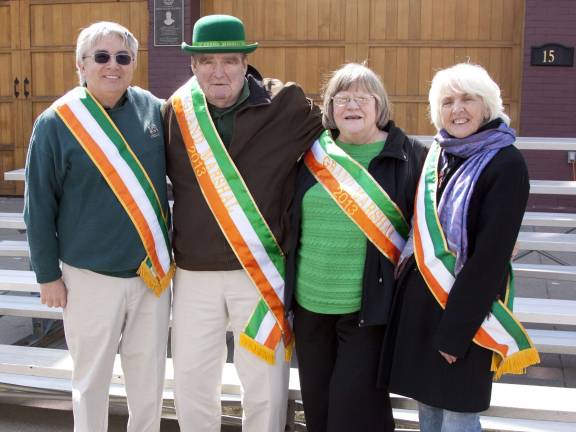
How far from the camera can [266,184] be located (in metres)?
2.98

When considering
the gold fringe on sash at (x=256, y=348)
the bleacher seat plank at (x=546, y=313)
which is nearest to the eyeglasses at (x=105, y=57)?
the gold fringe on sash at (x=256, y=348)

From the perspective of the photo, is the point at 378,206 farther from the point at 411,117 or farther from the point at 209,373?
the point at 411,117

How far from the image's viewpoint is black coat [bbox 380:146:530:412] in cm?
244

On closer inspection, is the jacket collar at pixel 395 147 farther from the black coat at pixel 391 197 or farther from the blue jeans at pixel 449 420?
the blue jeans at pixel 449 420

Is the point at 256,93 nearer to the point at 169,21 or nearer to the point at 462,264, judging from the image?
the point at 462,264

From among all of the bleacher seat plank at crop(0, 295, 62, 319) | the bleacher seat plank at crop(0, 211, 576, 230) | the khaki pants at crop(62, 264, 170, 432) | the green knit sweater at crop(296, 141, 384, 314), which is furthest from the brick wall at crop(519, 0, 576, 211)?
the khaki pants at crop(62, 264, 170, 432)

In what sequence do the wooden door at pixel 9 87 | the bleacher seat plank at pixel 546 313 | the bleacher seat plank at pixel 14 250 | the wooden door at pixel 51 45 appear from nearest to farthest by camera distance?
the bleacher seat plank at pixel 546 313 → the bleacher seat plank at pixel 14 250 → the wooden door at pixel 51 45 → the wooden door at pixel 9 87

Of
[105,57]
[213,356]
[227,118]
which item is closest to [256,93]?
[227,118]

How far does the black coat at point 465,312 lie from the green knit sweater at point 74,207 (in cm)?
101

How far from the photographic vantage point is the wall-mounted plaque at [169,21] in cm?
862

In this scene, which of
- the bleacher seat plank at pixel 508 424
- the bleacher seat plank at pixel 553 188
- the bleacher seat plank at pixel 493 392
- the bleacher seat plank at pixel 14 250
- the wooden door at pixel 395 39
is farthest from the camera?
the wooden door at pixel 395 39

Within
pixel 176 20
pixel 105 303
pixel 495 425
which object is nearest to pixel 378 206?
pixel 105 303

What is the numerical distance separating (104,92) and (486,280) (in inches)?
59.3

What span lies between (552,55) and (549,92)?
1.19 ft
